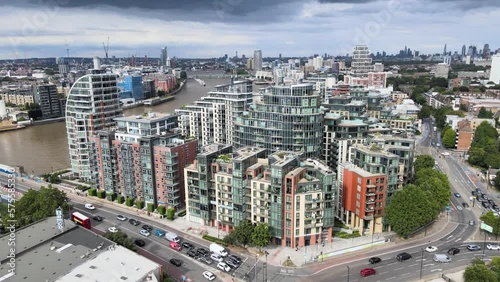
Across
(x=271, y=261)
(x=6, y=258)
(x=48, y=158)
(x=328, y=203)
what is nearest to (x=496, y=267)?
(x=328, y=203)

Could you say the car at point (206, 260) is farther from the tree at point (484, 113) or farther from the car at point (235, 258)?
the tree at point (484, 113)

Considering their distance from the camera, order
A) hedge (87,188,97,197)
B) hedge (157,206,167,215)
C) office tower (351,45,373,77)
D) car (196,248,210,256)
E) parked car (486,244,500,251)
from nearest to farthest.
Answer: car (196,248,210,256), parked car (486,244,500,251), hedge (157,206,167,215), hedge (87,188,97,197), office tower (351,45,373,77)

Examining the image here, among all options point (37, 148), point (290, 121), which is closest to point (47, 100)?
point (37, 148)

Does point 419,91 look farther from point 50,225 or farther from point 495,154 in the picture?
point 50,225

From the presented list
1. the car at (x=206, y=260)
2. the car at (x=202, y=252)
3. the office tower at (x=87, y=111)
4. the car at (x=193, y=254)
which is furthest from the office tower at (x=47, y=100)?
the car at (x=206, y=260)

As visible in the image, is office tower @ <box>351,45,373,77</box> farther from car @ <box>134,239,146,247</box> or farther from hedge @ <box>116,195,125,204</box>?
car @ <box>134,239,146,247</box>

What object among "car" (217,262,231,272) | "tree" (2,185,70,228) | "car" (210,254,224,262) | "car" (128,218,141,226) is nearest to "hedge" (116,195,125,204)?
"car" (128,218,141,226)
